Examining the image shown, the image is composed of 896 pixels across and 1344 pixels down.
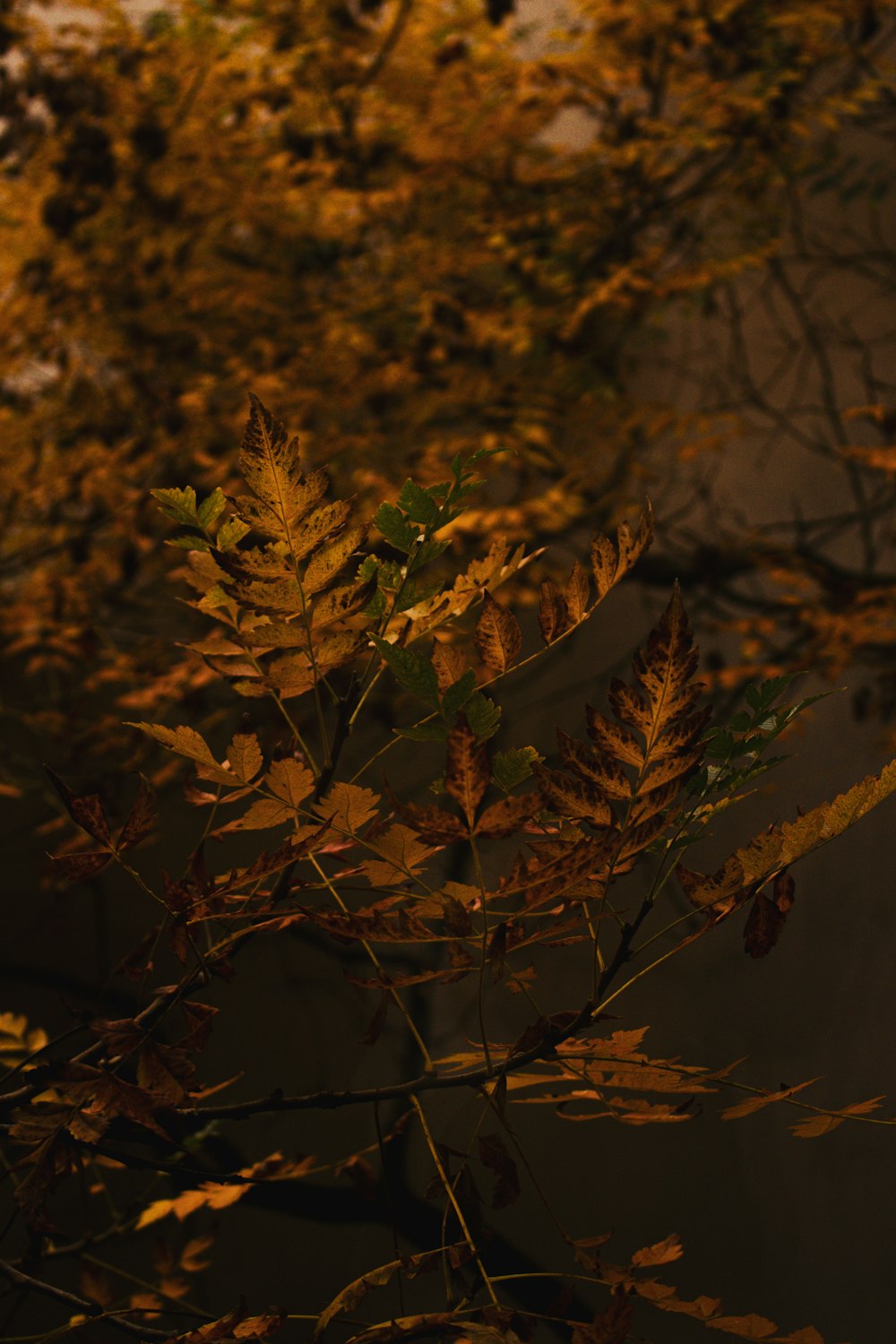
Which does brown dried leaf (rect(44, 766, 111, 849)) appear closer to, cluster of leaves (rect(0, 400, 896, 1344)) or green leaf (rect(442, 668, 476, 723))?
cluster of leaves (rect(0, 400, 896, 1344))

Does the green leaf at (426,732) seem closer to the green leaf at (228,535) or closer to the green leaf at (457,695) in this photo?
the green leaf at (457,695)

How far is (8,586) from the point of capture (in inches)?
110

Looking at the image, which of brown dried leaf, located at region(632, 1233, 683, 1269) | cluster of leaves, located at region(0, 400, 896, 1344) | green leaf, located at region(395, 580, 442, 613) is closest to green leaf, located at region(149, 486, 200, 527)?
cluster of leaves, located at region(0, 400, 896, 1344)

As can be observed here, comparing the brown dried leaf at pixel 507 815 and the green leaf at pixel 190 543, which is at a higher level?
the green leaf at pixel 190 543

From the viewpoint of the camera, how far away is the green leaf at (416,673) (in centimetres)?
39

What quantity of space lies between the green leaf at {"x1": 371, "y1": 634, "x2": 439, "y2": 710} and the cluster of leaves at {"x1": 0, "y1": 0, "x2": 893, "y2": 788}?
196cm

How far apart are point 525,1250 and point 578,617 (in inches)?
56.2

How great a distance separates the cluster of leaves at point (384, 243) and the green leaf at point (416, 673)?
6.44 ft

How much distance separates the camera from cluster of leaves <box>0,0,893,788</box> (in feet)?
8.22

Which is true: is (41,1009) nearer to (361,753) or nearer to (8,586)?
(361,753)

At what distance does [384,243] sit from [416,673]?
9.16 feet

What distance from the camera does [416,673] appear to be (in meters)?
0.39

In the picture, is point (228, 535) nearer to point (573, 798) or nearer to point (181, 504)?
point (181, 504)

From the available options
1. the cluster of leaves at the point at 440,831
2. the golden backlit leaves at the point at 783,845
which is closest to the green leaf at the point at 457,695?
the cluster of leaves at the point at 440,831
